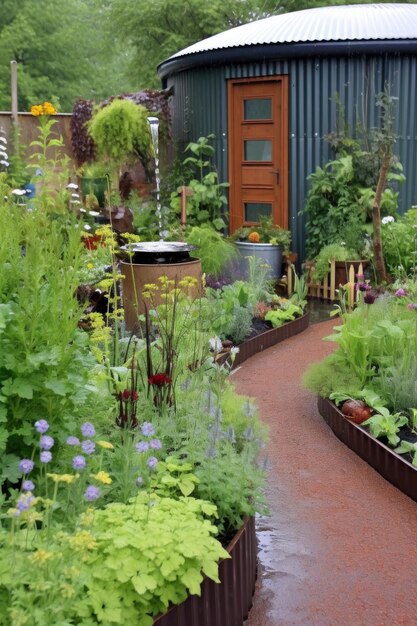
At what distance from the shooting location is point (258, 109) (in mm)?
10281

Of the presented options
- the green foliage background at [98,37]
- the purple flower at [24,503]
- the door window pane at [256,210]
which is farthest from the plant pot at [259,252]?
the green foliage background at [98,37]

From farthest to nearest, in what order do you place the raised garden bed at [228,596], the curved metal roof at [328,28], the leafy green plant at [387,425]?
the curved metal roof at [328,28], the leafy green plant at [387,425], the raised garden bed at [228,596]

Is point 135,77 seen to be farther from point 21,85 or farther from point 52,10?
point 52,10

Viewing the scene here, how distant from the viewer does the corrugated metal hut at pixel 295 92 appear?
32.0 feet

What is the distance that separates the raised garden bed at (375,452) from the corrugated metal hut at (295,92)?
5339 mm

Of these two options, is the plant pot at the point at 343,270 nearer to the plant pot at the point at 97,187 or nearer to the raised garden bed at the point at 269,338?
the raised garden bed at the point at 269,338

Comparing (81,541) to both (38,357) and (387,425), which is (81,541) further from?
(387,425)

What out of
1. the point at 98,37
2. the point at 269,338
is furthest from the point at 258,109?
the point at 98,37

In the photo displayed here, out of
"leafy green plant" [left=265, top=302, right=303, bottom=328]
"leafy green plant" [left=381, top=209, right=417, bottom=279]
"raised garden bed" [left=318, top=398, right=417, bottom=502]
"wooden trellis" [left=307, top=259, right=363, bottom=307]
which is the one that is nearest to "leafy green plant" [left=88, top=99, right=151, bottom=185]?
"wooden trellis" [left=307, top=259, right=363, bottom=307]

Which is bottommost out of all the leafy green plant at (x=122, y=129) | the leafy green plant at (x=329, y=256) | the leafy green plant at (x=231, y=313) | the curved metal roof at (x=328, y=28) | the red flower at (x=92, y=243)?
the leafy green plant at (x=231, y=313)

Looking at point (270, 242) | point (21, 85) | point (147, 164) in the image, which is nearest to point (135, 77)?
point (21, 85)

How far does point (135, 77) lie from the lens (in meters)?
25.1

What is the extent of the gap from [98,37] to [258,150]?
73.5 ft

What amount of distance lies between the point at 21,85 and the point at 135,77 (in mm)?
4774
